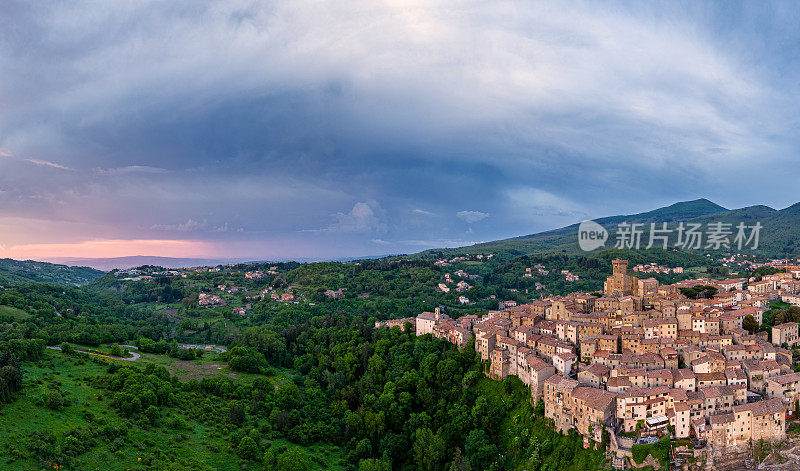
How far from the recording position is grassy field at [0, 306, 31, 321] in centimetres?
6188

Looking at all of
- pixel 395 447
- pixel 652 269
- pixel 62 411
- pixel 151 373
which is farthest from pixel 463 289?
pixel 62 411

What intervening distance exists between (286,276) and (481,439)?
9209 cm

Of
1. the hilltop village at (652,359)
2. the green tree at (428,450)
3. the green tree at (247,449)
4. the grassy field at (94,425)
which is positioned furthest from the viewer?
the green tree at (428,450)

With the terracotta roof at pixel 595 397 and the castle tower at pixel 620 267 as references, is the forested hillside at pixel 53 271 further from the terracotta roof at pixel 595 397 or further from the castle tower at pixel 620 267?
the terracotta roof at pixel 595 397

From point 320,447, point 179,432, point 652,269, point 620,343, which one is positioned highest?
point 652,269

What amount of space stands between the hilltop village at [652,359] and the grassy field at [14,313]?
5773 centimetres

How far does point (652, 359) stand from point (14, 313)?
7912 cm

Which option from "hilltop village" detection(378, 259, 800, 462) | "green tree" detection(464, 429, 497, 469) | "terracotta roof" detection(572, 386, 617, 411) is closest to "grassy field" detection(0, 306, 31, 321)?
"hilltop village" detection(378, 259, 800, 462)

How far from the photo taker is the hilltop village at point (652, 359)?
33969 millimetres

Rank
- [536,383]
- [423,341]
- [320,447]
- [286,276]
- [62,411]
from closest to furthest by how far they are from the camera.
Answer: [62,411], [536,383], [320,447], [423,341], [286,276]

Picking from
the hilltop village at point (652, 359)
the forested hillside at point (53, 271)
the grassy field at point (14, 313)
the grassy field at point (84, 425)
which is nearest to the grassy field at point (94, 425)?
the grassy field at point (84, 425)

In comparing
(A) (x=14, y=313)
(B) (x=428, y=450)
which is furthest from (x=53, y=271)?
(B) (x=428, y=450)

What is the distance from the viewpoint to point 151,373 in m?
50.9

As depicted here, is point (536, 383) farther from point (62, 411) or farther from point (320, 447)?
point (62, 411)
